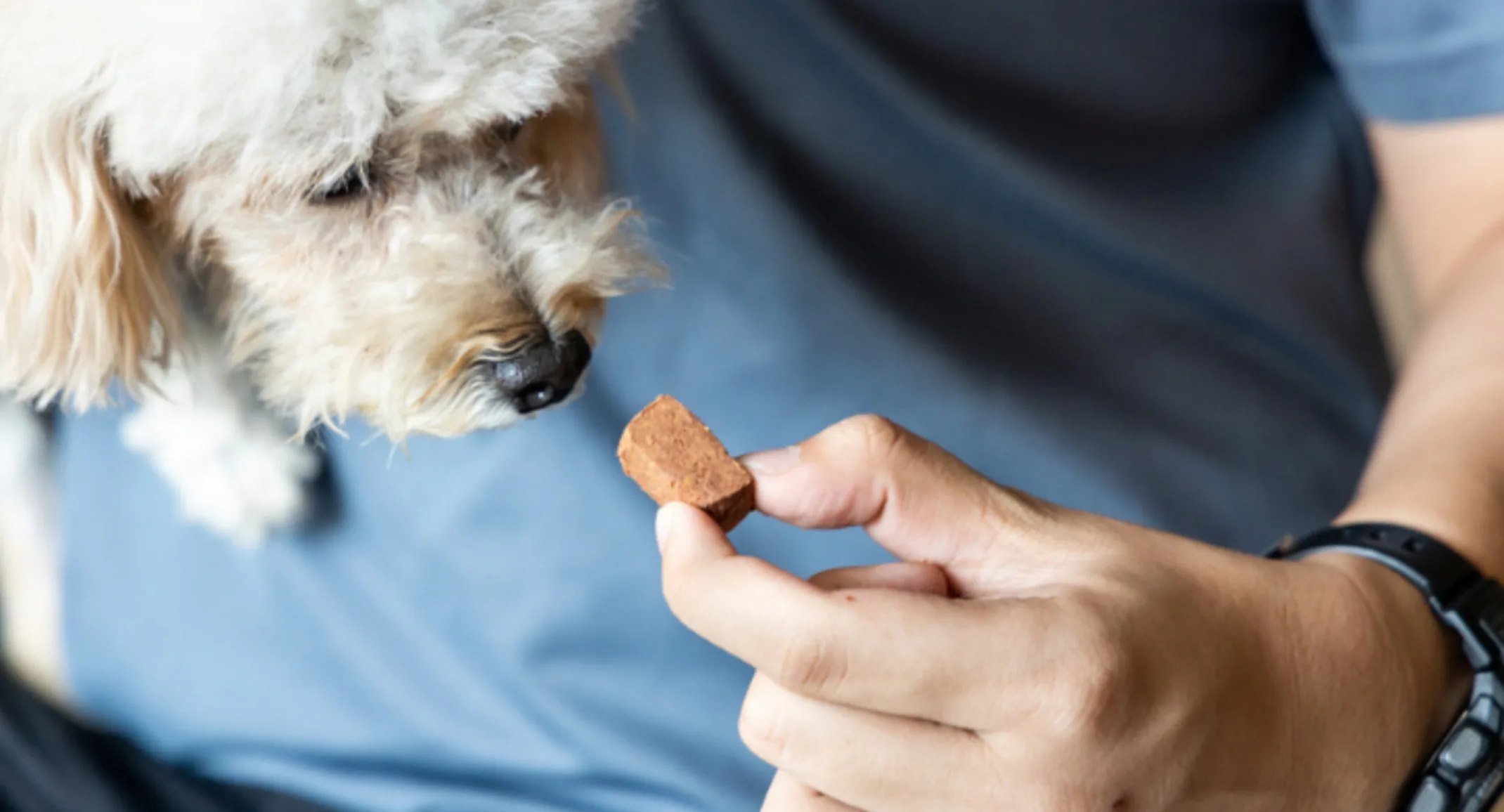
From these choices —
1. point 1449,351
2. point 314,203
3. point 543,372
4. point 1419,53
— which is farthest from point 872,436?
point 1419,53

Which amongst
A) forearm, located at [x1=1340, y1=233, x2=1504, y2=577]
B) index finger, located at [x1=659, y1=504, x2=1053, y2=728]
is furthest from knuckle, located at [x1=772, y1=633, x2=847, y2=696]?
forearm, located at [x1=1340, y1=233, x2=1504, y2=577]

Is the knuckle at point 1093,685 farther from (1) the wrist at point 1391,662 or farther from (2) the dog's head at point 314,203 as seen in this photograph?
(2) the dog's head at point 314,203

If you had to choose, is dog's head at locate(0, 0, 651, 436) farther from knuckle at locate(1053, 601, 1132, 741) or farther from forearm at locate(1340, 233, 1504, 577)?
forearm at locate(1340, 233, 1504, 577)

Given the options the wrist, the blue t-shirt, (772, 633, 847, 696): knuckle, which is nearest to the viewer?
(772, 633, 847, 696): knuckle

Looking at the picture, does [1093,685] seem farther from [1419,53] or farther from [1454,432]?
[1419,53]

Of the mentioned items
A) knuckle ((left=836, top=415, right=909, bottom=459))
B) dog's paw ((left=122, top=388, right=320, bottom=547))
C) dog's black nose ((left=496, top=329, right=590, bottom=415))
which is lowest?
dog's paw ((left=122, top=388, right=320, bottom=547))

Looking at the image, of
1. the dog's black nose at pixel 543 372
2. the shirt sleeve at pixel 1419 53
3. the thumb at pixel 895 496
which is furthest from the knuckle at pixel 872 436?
the shirt sleeve at pixel 1419 53
